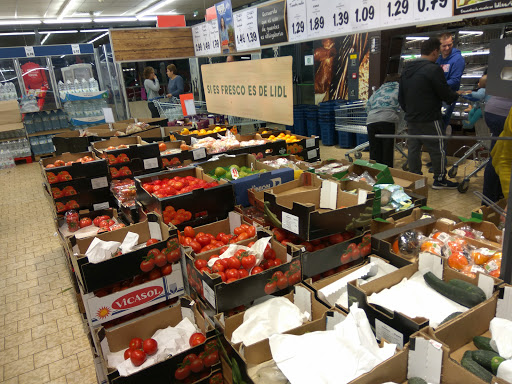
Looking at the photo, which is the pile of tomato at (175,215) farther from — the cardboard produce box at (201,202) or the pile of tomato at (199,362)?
the pile of tomato at (199,362)

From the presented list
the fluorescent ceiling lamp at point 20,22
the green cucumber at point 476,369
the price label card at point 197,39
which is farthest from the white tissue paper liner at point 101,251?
the fluorescent ceiling lamp at point 20,22

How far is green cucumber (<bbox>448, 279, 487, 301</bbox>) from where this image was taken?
5.36 ft

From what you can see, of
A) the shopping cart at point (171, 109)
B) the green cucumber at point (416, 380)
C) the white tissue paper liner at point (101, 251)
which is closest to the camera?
the green cucumber at point (416, 380)

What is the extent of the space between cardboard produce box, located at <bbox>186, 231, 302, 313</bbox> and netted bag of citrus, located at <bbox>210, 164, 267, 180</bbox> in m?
1.22

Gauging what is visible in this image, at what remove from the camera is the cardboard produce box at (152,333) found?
1.75 m

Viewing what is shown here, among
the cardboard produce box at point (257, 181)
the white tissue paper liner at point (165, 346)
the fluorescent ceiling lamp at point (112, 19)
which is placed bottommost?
the white tissue paper liner at point (165, 346)

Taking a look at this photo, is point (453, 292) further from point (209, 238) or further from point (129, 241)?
point (129, 241)

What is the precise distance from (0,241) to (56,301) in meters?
2.08

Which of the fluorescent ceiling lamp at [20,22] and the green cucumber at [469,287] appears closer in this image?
the green cucumber at [469,287]

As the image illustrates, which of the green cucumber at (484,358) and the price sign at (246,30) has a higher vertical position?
the price sign at (246,30)

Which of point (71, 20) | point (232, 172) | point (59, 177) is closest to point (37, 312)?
point (59, 177)

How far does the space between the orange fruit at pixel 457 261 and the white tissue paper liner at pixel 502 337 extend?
535 mm

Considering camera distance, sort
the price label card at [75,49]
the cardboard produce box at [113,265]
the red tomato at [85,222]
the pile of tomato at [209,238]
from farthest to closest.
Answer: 1. the price label card at [75,49]
2. the red tomato at [85,222]
3. the pile of tomato at [209,238]
4. the cardboard produce box at [113,265]

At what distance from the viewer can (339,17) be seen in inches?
147
